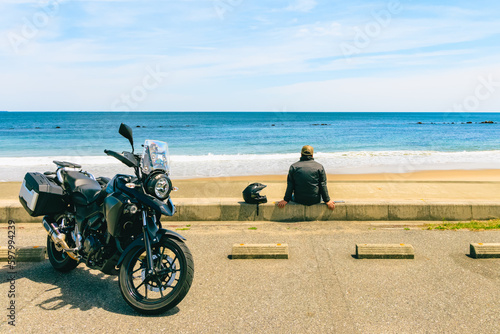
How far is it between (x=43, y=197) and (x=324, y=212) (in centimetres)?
445

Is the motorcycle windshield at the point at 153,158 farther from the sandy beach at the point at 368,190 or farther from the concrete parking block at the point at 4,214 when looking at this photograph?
the sandy beach at the point at 368,190

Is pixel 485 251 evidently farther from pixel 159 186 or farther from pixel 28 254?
pixel 28 254

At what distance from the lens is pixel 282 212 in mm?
7363

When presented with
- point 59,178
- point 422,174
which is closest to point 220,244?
point 59,178

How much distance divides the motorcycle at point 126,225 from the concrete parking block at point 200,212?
8.73 feet

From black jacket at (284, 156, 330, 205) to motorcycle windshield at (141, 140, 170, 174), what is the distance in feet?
11.6

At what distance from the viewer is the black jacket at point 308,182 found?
7.20 metres

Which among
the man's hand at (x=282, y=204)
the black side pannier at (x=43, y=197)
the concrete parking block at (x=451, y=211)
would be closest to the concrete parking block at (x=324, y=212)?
the man's hand at (x=282, y=204)

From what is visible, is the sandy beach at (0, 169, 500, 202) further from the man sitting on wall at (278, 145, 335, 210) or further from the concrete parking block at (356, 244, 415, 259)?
the concrete parking block at (356, 244, 415, 259)

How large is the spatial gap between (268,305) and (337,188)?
22.0 feet

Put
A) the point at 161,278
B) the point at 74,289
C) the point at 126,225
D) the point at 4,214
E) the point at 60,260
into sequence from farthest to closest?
1. the point at 4,214
2. the point at 60,260
3. the point at 74,289
4. the point at 126,225
5. the point at 161,278

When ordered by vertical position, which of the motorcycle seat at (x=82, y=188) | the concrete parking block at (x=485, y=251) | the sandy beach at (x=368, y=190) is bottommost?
the concrete parking block at (x=485, y=251)

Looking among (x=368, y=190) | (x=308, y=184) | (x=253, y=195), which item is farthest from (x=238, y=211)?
(x=368, y=190)

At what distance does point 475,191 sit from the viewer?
962 cm
